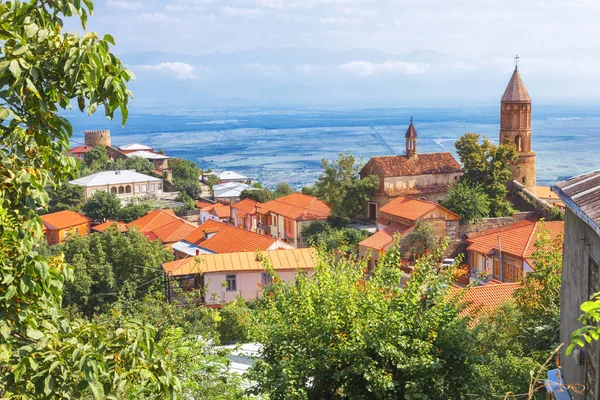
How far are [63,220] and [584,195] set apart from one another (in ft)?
153

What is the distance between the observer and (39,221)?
13.0 ft

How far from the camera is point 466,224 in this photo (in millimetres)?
34969

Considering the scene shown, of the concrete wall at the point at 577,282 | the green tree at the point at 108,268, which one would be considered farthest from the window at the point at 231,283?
the concrete wall at the point at 577,282

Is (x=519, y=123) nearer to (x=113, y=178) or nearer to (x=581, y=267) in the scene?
(x=581, y=267)

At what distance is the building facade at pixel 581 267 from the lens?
641 cm

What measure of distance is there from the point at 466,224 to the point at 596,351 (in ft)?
95.3

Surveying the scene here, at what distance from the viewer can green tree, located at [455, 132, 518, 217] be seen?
3812 centimetres

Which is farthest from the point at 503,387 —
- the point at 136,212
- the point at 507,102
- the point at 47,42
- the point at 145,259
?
the point at 136,212

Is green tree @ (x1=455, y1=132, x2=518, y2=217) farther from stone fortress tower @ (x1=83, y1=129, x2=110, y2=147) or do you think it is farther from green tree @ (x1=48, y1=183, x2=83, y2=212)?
stone fortress tower @ (x1=83, y1=129, x2=110, y2=147)

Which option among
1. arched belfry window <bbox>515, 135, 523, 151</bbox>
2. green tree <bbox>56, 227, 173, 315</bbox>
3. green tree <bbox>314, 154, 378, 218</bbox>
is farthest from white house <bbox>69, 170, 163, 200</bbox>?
green tree <bbox>56, 227, 173, 315</bbox>

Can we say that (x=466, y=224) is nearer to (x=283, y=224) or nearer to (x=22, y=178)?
(x=283, y=224)

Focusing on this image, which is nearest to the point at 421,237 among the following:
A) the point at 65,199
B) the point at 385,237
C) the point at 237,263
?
the point at 385,237

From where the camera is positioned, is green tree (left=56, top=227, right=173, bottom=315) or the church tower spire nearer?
green tree (left=56, top=227, right=173, bottom=315)

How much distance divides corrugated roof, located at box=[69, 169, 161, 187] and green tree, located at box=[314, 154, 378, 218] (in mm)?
32235
